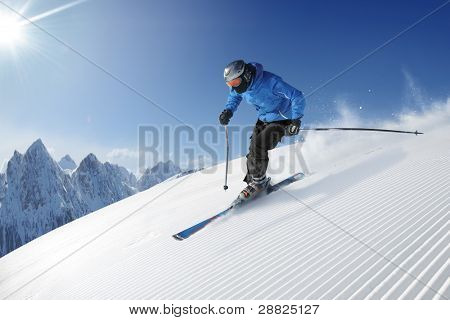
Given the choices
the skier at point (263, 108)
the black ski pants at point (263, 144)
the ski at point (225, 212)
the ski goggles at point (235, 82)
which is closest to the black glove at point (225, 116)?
the skier at point (263, 108)

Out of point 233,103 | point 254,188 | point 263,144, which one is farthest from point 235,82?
point 254,188

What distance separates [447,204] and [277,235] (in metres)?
1.86

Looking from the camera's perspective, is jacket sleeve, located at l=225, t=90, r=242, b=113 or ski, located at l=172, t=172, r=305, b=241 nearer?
ski, located at l=172, t=172, r=305, b=241

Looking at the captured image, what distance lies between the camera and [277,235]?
390 cm

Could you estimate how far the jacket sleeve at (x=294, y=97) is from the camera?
5.57 metres

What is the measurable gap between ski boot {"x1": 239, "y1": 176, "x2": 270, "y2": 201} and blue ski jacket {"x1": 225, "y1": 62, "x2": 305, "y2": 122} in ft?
3.83

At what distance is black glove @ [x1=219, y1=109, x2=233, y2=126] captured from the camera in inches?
251

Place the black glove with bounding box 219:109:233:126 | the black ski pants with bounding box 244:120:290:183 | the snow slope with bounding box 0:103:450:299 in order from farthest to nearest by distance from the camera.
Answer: the black glove with bounding box 219:109:233:126
the black ski pants with bounding box 244:120:290:183
the snow slope with bounding box 0:103:450:299

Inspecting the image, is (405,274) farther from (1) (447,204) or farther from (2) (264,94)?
(2) (264,94)

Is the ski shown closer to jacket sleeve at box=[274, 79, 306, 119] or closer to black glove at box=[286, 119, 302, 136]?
black glove at box=[286, 119, 302, 136]

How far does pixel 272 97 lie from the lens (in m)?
5.87

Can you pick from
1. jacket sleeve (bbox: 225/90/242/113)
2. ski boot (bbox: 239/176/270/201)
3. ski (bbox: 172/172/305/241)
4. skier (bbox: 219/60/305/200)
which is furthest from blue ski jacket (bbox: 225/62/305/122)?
ski (bbox: 172/172/305/241)
